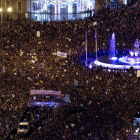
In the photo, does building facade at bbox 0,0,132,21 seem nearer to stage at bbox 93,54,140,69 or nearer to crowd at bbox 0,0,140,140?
crowd at bbox 0,0,140,140

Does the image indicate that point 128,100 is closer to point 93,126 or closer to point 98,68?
point 93,126

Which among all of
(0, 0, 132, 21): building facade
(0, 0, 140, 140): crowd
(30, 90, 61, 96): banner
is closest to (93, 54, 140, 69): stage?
(0, 0, 140, 140): crowd

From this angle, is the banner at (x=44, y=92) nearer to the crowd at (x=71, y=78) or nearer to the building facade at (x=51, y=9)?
the crowd at (x=71, y=78)

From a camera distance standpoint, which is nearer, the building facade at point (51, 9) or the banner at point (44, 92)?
the banner at point (44, 92)

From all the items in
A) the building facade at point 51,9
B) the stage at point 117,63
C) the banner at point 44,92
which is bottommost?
the banner at point 44,92

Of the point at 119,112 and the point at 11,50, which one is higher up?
the point at 11,50

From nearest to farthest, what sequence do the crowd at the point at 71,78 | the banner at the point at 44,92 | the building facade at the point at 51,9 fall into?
1. the crowd at the point at 71,78
2. the banner at the point at 44,92
3. the building facade at the point at 51,9

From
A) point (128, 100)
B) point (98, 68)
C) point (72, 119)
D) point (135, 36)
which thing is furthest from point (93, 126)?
point (135, 36)

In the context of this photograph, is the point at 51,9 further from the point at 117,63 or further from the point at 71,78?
the point at 71,78

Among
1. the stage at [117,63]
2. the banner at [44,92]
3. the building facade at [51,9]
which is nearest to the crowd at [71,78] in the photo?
the banner at [44,92]
